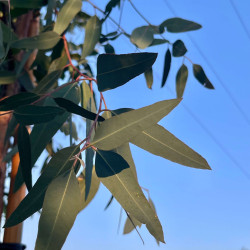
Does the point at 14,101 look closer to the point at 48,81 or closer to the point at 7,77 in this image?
the point at 48,81

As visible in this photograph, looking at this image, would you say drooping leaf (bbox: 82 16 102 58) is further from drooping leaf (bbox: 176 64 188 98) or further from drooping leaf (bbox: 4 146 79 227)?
drooping leaf (bbox: 4 146 79 227)

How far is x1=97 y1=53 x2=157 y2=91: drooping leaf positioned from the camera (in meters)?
0.39

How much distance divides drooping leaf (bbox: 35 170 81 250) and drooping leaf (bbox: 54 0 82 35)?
36cm

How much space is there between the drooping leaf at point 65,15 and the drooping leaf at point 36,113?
0.28 metres

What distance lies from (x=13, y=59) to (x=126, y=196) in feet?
2.24

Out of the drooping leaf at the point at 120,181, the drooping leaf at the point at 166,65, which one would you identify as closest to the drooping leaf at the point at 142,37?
the drooping leaf at the point at 166,65

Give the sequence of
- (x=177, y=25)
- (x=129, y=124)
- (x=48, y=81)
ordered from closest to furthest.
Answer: (x=129, y=124) → (x=48, y=81) → (x=177, y=25)

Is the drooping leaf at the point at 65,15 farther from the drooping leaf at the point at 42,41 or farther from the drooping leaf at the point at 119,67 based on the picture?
the drooping leaf at the point at 119,67

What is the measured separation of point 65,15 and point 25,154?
270 millimetres

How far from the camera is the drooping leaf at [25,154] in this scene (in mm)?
528

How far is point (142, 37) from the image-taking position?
0.71 meters

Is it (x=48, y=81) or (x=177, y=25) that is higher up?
(x=177, y=25)

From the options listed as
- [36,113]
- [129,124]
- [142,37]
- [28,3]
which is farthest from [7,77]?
[129,124]

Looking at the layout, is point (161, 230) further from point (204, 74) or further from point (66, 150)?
point (204, 74)
